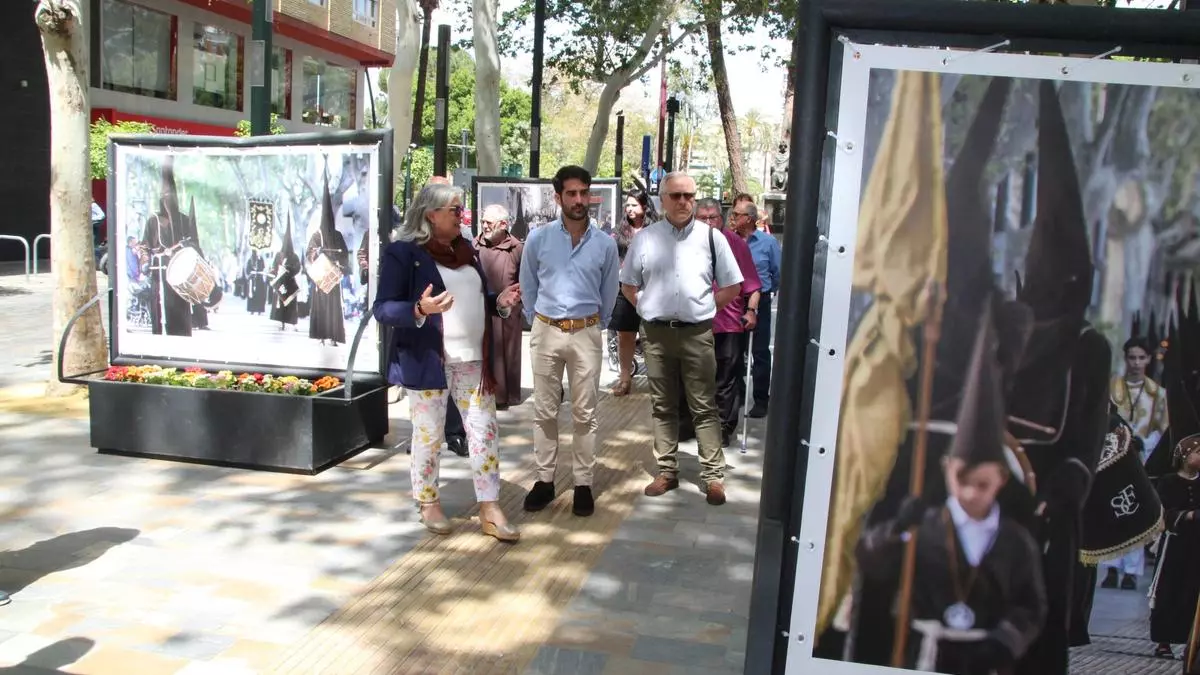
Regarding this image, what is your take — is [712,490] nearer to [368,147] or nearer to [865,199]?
[368,147]

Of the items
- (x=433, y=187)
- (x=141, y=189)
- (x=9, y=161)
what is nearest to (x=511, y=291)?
(x=433, y=187)

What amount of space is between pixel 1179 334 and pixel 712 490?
4167 millimetres

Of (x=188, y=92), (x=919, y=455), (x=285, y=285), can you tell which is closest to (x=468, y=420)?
(x=285, y=285)

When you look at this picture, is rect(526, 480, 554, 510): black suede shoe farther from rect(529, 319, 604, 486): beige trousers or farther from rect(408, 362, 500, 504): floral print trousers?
rect(408, 362, 500, 504): floral print trousers

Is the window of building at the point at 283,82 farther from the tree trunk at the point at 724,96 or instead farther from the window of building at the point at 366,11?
the tree trunk at the point at 724,96

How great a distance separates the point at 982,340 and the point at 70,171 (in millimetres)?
8027

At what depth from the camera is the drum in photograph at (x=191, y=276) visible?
7234 millimetres

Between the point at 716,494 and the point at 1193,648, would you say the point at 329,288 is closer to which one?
the point at 716,494

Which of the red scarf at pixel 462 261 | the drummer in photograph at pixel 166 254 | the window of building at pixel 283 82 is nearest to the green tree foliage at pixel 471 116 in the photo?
the window of building at pixel 283 82

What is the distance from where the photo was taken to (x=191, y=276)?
23.9 feet

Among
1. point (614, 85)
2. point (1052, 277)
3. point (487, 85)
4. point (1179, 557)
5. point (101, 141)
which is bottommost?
point (1179, 557)

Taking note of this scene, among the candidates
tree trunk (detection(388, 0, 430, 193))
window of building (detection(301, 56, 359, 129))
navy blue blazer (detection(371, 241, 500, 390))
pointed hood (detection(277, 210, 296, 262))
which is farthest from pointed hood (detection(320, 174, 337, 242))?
window of building (detection(301, 56, 359, 129))

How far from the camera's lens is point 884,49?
2.14m

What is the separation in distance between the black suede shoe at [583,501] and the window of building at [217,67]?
2823cm
